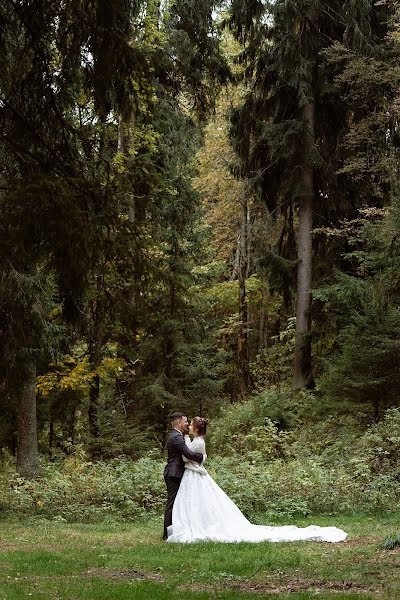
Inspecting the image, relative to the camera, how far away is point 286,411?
62.8ft

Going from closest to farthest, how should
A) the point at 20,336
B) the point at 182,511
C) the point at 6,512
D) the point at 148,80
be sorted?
the point at 148,80
the point at 20,336
the point at 182,511
the point at 6,512

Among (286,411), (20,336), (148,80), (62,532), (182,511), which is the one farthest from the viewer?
(286,411)

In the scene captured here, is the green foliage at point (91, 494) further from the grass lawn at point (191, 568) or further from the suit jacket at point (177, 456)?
the suit jacket at point (177, 456)

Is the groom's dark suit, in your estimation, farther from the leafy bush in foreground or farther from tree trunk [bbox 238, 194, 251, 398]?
tree trunk [bbox 238, 194, 251, 398]

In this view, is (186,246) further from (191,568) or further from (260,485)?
(191,568)

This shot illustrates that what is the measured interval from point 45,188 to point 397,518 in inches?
302

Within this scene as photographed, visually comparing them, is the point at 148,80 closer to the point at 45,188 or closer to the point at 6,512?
the point at 45,188

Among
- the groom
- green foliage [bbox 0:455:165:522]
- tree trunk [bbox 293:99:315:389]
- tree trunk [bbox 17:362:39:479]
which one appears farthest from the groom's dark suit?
tree trunk [bbox 293:99:315:389]

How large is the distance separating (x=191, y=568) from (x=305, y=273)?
1451cm

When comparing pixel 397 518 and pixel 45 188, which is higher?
pixel 45 188

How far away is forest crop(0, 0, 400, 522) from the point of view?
6672 millimetres

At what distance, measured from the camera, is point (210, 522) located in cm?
962

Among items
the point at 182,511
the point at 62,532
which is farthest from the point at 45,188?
the point at 62,532

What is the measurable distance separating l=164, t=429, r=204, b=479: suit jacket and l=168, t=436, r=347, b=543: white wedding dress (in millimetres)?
85
